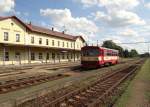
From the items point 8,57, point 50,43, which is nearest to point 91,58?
point 8,57

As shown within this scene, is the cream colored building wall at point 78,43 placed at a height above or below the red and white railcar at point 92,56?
above

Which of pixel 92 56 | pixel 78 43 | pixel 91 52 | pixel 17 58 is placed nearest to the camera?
pixel 92 56

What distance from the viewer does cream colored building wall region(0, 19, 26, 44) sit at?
36844mm

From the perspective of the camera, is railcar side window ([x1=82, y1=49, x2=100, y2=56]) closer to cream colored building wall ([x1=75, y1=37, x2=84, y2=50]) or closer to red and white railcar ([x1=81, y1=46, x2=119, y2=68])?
red and white railcar ([x1=81, y1=46, x2=119, y2=68])

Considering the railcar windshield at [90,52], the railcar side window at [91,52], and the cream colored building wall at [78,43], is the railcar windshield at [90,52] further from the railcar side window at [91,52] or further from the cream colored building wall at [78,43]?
the cream colored building wall at [78,43]

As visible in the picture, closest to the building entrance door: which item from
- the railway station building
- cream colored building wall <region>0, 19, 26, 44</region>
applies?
the railway station building

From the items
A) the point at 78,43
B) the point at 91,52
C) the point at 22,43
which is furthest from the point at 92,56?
the point at 78,43

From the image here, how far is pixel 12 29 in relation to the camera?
39281 millimetres

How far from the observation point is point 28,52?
4216 cm

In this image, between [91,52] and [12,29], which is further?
[12,29]

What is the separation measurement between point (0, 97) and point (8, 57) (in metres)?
27.5

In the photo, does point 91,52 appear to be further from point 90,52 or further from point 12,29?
point 12,29

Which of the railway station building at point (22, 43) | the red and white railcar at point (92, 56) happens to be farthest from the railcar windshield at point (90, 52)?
the railway station building at point (22, 43)

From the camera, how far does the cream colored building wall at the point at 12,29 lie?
36.8 m
